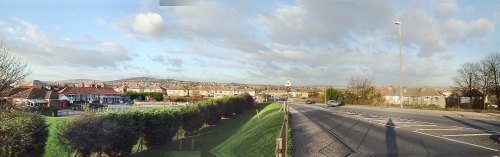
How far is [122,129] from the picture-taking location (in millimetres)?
18469

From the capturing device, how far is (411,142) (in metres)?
15.6

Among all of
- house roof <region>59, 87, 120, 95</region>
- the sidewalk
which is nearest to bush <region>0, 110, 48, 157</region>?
the sidewalk

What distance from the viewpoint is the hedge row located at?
16797 mm

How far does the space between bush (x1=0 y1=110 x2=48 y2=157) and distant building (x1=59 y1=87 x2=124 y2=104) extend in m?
98.0

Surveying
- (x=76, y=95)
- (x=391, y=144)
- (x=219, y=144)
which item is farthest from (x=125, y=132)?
(x=76, y=95)

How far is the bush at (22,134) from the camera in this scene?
1266cm

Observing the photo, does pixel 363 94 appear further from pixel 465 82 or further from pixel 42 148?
pixel 42 148

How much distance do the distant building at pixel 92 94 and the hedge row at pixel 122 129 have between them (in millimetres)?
90574

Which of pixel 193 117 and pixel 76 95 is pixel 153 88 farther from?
pixel 193 117

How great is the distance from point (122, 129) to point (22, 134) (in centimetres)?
552

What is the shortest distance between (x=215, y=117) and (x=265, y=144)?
20.8 m

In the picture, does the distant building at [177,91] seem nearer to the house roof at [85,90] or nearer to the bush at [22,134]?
the house roof at [85,90]

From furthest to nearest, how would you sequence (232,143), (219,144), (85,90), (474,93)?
(85,90)
(474,93)
(219,144)
(232,143)

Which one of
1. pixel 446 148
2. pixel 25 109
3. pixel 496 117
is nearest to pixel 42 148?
pixel 25 109
